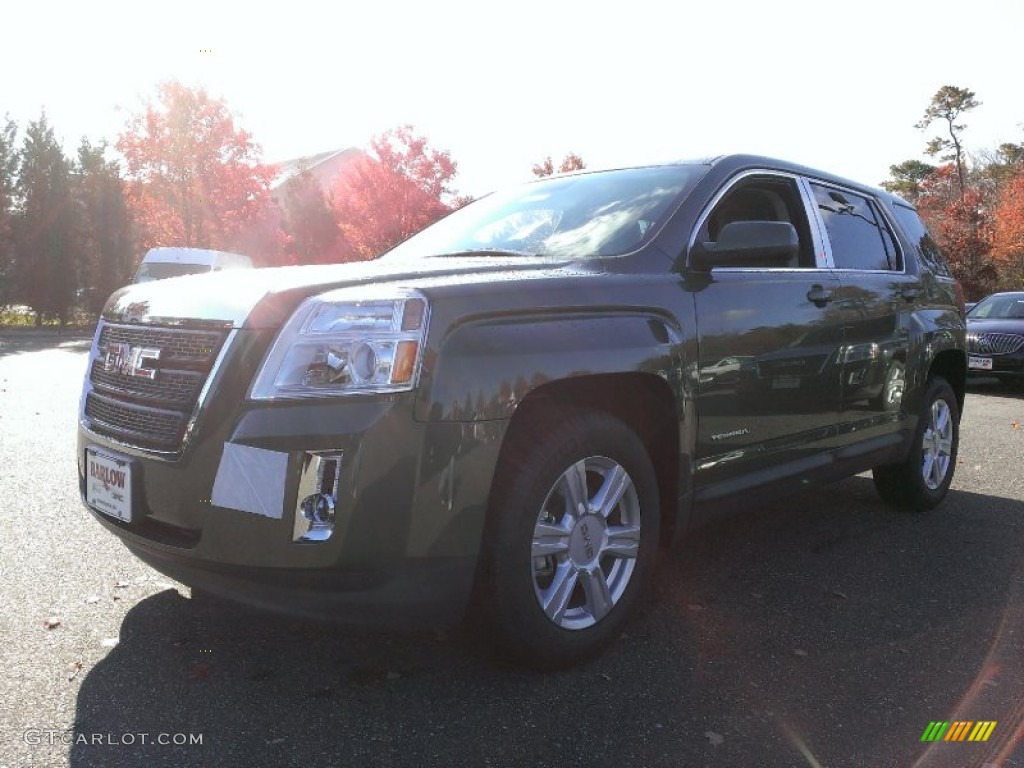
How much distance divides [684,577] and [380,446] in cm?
202

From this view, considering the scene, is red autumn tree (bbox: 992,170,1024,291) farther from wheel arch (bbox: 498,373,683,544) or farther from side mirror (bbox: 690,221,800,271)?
wheel arch (bbox: 498,373,683,544)

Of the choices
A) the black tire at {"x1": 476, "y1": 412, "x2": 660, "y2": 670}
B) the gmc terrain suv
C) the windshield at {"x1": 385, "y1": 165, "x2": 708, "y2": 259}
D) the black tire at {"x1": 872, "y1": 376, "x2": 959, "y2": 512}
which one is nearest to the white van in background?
the windshield at {"x1": 385, "y1": 165, "x2": 708, "y2": 259}

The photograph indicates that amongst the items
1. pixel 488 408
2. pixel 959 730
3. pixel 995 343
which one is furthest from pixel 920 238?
pixel 995 343

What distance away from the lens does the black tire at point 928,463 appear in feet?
15.9

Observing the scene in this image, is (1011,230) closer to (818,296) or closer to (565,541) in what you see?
(818,296)

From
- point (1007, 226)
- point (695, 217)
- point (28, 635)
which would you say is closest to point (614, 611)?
point (695, 217)

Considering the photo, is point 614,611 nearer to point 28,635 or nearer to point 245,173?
point 28,635

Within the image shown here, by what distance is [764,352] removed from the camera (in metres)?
3.38

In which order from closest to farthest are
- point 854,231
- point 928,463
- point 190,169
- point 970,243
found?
point 854,231
point 928,463
point 190,169
point 970,243

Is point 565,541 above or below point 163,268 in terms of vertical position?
below

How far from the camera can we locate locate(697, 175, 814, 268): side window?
3562 millimetres

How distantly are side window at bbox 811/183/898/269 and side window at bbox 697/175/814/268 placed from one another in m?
0.21

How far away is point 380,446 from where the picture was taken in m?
2.22

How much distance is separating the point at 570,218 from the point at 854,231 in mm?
1779
